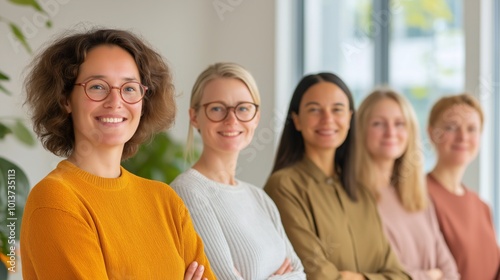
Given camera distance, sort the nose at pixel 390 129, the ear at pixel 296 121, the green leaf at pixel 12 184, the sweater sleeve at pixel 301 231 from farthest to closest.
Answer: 1. the nose at pixel 390 129
2. the ear at pixel 296 121
3. the green leaf at pixel 12 184
4. the sweater sleeve at pixel 301 231

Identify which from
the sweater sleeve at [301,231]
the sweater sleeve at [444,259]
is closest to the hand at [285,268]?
the sweater sleeve at [301,231]

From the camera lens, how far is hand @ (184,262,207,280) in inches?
81.0

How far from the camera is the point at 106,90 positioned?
1902 mm

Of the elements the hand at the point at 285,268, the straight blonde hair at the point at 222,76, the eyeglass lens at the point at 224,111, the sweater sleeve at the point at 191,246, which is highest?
the straight blonde hair at the point at 222,76

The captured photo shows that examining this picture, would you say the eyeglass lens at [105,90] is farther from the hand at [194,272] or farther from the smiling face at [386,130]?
the smiling face at [386,130]

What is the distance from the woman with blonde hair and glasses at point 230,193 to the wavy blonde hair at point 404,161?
0.88 meters

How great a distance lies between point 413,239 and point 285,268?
1.08 metres

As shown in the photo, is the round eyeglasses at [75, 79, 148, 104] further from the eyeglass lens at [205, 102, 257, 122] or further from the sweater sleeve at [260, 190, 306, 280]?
the sweater sleeve at [260, 190, 306, 280]

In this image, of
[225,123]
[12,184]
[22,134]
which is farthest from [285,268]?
[22,134]

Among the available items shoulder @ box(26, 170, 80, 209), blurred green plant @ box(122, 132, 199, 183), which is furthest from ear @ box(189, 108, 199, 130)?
blurred green plant @ box(122, 132, 199, 183)

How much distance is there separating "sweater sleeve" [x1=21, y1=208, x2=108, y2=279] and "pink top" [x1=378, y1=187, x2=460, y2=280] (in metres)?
1.91

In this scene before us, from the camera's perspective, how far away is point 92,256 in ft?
5.76

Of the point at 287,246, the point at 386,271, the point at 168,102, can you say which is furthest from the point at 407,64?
the point at 168,102

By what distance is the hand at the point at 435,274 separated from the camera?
3332mm
